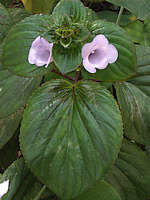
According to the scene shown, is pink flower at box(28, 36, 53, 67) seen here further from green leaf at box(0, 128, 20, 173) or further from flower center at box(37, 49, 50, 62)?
green leaf at box(0, 128, 20, 173)

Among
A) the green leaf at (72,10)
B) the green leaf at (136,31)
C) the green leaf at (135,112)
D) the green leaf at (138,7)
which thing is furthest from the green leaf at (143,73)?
the green leaf at (136,31)

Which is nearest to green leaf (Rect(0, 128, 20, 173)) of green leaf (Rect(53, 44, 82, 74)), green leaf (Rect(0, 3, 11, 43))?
green leaf (Rect(0, 3, 11, 43))

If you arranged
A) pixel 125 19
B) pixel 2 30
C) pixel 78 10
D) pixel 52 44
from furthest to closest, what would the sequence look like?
pixel 125 19
pixel 2 30
pixel 78 10
pixel 52 44

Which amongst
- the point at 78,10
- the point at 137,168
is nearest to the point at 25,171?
the point at 137,168

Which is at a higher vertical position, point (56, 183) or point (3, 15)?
point (3, 15)

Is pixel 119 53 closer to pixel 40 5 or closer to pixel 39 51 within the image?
pixel 39 51

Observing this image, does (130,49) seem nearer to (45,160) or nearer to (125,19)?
(45,160)

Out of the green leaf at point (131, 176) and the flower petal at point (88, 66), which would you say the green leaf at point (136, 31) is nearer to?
the green leaf at point (131, 176)
